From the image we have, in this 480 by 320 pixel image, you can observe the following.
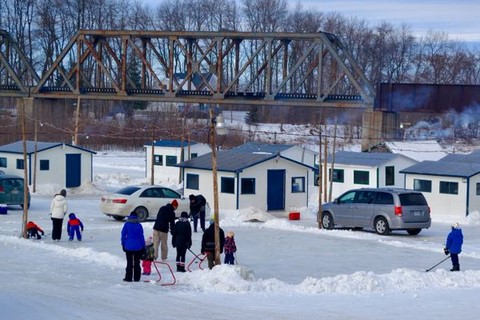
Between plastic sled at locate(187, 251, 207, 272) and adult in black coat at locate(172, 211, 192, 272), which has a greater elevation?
adult in black coat at locate(172, 211, 192, 272)

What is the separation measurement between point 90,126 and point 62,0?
41180 mm

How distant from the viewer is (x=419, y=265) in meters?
25.6

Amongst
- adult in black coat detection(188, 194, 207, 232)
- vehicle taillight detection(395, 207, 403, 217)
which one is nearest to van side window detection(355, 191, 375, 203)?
vehicle taillight detection(395, 207, 403, 217)

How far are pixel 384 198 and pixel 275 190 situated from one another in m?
8.89

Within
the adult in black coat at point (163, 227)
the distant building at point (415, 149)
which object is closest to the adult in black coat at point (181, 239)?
the adult in black coat at point (163, 227)

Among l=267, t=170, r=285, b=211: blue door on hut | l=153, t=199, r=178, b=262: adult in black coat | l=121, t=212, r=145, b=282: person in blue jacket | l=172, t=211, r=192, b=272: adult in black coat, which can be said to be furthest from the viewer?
l=267, t=170, r=285, b=211: blue door on hut

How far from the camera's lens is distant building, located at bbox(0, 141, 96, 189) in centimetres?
5160

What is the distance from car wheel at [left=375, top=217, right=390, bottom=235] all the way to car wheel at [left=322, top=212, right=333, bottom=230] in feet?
7.05

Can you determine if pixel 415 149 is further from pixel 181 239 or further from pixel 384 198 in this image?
pixel 181 239

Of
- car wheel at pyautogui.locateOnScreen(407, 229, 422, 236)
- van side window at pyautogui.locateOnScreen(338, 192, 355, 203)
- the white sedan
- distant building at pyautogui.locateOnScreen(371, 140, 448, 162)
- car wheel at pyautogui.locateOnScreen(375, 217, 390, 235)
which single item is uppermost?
distant building at pyautogui.locateOnScreen(371, 140, 448, 162)

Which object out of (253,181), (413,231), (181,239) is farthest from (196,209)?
(181,239)

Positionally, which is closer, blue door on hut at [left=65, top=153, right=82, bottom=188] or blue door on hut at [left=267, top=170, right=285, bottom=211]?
blue door on hut at [left=267, top=170, right=285, bottom=211]

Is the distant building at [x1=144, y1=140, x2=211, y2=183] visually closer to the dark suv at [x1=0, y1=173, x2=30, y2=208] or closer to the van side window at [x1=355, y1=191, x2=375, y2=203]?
the dark suv at [x1=0, y1=173, x2=30, y2=208]

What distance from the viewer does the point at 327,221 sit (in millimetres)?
35750
